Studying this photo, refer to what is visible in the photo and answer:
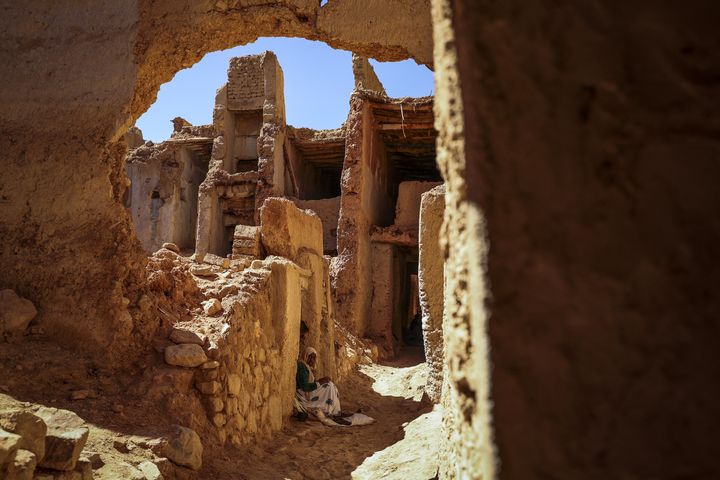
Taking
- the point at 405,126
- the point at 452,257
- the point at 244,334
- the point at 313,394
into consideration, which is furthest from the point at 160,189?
the point at 452,257

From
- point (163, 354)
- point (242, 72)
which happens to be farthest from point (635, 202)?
point (242, 72)

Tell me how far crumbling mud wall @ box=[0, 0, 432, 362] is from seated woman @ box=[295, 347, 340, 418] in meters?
2.13

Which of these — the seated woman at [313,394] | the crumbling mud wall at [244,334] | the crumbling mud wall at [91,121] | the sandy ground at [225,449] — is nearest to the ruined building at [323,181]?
the crumbling mud wall at [244,334]

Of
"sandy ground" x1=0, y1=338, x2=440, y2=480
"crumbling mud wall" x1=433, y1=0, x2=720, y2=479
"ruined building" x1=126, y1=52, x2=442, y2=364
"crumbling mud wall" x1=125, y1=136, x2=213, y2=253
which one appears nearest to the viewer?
"crumbling mud wall" x1=433, y1=0, x2=720, y2=479

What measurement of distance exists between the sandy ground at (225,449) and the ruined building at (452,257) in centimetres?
3

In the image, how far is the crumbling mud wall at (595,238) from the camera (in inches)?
33.4

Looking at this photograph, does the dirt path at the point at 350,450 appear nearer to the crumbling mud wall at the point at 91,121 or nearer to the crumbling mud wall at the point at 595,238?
the crumbling mud wall at the point at 91,121

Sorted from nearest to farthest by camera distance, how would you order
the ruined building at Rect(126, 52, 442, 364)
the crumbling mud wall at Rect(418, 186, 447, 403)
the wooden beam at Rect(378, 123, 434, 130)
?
the crumbling mud wall at Rect(418, 186, 447, 403) < the ruined building at Rect(126, 52, 442, 364) < the wooden beam at Rect(378, 123, 434, 130)

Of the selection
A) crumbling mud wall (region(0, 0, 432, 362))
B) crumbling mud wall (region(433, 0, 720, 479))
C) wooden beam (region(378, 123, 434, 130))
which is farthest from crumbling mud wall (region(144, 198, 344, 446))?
wooden beam (region(378, 123, 434, 130))

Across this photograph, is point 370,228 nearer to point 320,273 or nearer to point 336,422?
point 320,273

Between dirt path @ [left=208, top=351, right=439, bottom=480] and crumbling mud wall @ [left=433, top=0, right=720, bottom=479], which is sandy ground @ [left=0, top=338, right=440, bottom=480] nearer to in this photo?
dirt path @ [left=208, top=351, right=439, bottom=480]

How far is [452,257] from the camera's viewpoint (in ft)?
4.00

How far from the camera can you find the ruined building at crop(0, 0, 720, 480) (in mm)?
859

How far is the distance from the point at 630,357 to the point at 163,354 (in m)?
3.81
